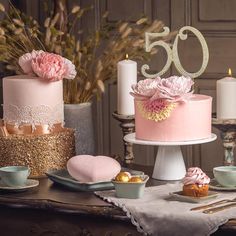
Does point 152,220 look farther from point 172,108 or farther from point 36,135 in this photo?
point 36,135

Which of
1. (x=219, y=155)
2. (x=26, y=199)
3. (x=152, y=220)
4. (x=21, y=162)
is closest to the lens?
(x=152, y=220)

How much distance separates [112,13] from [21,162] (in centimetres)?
184

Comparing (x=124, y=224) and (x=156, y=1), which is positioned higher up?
(x=156, y=1)

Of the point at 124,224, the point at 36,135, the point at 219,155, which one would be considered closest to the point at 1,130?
the point at 36,135

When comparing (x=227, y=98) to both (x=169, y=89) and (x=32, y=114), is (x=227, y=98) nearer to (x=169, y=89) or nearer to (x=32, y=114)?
(x=169, y=89)

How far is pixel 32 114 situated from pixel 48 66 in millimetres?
145

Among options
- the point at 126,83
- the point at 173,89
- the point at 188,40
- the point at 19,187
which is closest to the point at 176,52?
the point at 126,83

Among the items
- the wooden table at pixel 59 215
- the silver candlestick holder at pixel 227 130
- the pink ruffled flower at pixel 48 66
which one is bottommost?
the wooden table at pixel 59 215

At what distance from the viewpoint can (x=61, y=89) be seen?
2.57 meters

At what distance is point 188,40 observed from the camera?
4086 millimetres

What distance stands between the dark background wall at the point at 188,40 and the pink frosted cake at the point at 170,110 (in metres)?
1.61

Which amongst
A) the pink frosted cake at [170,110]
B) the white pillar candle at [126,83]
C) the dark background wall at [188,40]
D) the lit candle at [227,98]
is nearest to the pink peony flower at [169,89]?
the pink frosted cake at [170,110]

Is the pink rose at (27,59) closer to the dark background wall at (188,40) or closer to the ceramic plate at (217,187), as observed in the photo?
the ceramic plate at (217,187)

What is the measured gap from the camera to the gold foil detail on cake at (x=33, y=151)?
248 cm
